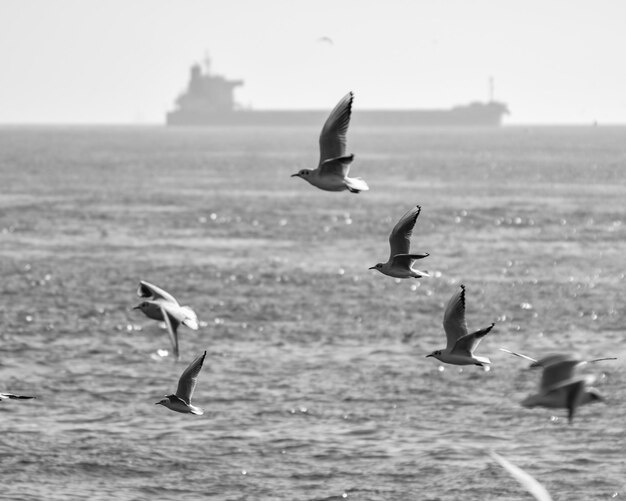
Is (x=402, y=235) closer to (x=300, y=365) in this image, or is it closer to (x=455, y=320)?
(x=455, y=320)

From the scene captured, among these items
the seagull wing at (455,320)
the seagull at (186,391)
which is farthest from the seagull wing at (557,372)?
the seagull at (186,391)

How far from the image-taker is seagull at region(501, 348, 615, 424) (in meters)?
12.7

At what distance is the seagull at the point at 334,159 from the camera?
16797mm

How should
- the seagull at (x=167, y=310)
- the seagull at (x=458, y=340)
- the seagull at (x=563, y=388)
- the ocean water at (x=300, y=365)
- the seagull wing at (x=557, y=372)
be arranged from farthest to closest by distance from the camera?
1. the ocean water at (x=300, y=365)
2. the seagull at (x=458, y=340)
3. the seagull at (x=167, y=310)
4. the seagull wing at (x=557, y=372)
5. the seagull at (x=563, y=388)

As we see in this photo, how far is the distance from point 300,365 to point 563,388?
30.5m

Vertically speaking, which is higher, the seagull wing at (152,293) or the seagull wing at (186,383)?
the seagull wing at (152,293)

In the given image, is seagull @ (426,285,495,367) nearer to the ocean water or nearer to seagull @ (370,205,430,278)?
→ seagull @ (370,205,430,278)

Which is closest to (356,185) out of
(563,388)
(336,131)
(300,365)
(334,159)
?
(334,159)

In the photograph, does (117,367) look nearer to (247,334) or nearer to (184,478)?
(247,334)

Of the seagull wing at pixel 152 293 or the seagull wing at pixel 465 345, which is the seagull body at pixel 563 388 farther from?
the seagull wing at pixel 152 293

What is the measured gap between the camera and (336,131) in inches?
669

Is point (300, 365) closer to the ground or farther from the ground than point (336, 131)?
closer to the ground

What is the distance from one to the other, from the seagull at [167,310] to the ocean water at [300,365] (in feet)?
49.9

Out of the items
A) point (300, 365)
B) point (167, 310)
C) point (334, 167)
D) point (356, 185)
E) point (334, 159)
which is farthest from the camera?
point (300, 365)
